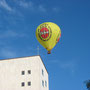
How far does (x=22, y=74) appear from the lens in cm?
5262

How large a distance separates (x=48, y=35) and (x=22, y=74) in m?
26.1

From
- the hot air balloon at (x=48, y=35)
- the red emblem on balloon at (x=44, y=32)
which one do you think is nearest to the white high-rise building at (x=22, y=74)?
the hot air balloon at (x=48, y=35)

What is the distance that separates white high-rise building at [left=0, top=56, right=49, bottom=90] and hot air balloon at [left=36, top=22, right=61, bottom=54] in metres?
24.1

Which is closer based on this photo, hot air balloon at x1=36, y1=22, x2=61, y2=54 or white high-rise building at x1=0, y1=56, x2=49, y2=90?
hot air balloon at x1=36, y1=22, x2=61, y2=54

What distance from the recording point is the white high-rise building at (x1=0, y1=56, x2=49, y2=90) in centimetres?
5144

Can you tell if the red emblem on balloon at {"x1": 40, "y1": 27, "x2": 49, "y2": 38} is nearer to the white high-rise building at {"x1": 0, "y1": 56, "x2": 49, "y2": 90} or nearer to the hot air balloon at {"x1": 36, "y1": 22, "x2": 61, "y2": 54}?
the hot air balloon at {"x1": 36, "y1": 22, "x2": 61, "y2": 54}

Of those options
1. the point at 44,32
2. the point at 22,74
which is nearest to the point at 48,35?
the point at 44,32

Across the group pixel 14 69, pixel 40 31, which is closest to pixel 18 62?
pixel 14 69

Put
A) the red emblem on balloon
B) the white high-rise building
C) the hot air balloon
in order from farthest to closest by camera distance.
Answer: the white high-rise building → the red emblem on balloon → the hot air balloon

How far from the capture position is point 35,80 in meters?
51.5

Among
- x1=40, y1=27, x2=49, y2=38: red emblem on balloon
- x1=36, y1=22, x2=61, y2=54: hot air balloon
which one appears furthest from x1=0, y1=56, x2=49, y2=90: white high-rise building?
x1=40, y1=27, x2=49, y2=38: red emblem on balloon

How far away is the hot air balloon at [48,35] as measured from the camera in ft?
91.9

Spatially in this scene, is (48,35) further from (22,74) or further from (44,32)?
(22,74)

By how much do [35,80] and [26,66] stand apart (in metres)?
3.87
